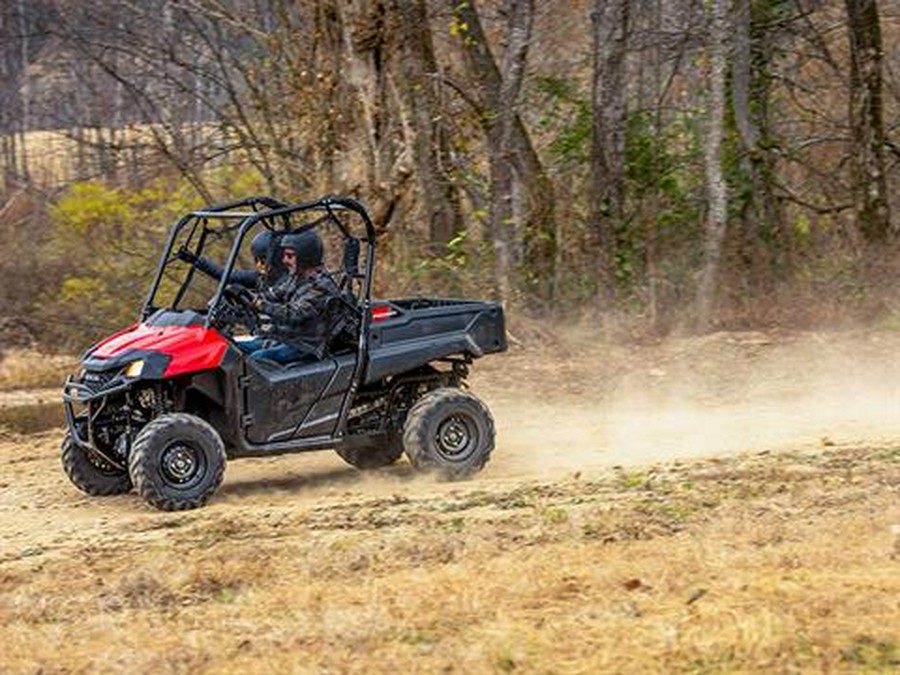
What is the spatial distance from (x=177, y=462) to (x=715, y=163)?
10.2 m

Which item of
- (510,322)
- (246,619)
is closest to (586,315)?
(510,322)

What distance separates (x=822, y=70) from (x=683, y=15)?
2122 millimetres

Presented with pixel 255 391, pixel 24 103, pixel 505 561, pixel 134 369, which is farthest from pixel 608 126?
pixel 24 103

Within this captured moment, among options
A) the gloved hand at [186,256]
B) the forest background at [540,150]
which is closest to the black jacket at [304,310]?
the gloved hand at [186,256]

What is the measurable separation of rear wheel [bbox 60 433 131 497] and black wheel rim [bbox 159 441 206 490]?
0.78m

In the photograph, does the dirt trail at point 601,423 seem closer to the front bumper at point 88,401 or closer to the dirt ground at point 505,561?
the dirt ground at point 505,561

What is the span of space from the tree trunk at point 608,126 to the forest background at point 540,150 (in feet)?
0.10

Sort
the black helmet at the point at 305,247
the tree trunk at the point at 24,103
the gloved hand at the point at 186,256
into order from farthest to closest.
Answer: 1. the tree trunk at the point at 24,103
2. the gloved hand at the point at 186,256
3. the black helmet at the point at 305,247

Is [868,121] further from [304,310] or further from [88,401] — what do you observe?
[88,401]

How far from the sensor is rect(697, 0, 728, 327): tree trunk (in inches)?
717

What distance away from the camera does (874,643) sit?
21.4 feet

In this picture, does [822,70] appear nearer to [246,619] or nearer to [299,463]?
[299,463]

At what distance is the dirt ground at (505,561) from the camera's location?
6613 millimetres

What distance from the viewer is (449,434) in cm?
1120
